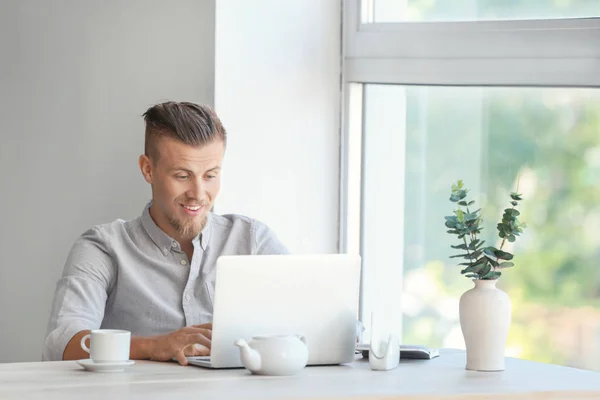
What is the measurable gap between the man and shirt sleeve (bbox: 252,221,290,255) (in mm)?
129

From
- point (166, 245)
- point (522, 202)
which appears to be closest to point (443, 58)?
point (522, 202)

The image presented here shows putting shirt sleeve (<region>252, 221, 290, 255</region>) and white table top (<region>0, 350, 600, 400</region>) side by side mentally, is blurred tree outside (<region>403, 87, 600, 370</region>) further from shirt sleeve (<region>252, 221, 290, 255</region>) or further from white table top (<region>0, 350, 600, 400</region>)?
white table top (<region>0, 350, 600, 400</region>)

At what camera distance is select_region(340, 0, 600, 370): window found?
3461 millimetres

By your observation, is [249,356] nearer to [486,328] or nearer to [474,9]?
[486,328]

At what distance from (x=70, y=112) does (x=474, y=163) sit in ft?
4.74

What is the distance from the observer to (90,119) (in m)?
3.68

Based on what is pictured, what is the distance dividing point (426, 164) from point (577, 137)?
23.6 inches

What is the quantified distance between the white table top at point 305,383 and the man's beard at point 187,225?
61 centimetres

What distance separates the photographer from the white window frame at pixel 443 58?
11.1ft

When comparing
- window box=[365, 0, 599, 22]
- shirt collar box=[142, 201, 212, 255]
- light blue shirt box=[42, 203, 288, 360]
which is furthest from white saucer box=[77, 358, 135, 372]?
window box=[365, 0, 599, 22]

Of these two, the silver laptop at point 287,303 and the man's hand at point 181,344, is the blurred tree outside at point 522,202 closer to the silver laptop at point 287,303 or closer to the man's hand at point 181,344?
the silver laptop at point 287,303

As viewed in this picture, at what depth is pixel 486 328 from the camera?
2404 mm

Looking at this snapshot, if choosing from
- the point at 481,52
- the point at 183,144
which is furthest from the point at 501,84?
the point at 183,144

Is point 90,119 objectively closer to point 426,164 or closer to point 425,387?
point 426,164
